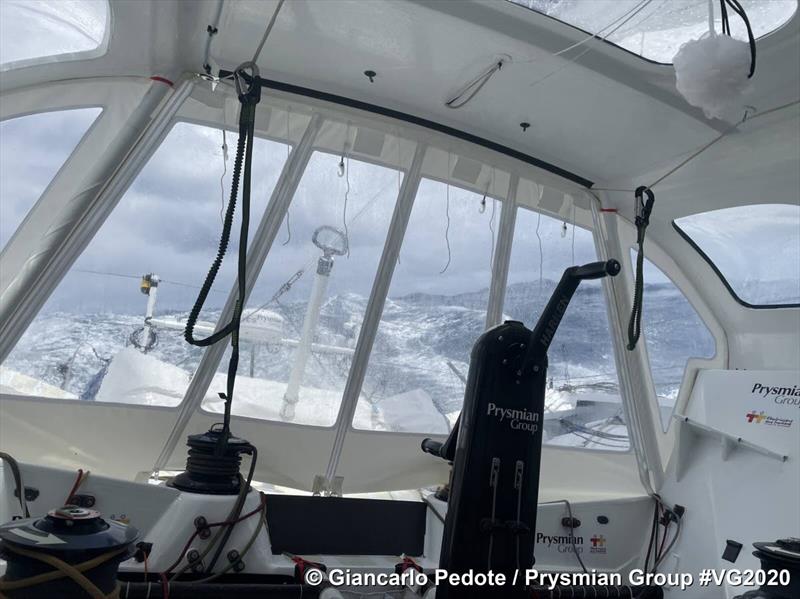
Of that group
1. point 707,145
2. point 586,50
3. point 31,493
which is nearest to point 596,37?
point 586,50

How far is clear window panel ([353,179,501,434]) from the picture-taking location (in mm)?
3463

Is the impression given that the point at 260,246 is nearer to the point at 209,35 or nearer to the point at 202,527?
the point at 209,35

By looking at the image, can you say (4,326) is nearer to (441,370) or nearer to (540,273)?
(441,370)

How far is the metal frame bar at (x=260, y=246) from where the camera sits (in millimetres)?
3109

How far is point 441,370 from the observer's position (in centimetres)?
360

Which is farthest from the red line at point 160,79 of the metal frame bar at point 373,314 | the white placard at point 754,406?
the white placard at point 754,406

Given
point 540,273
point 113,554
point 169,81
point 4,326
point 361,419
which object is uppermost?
point 169,81

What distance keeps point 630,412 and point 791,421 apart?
96cm

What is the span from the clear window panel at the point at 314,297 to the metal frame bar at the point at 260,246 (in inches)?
1.5

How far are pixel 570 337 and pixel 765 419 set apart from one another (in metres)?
1.16

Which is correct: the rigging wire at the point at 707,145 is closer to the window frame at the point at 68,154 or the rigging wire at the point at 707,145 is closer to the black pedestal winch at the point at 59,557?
the window frame at the point at 68,154

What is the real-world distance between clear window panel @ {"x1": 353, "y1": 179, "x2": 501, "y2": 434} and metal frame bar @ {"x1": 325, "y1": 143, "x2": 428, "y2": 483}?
5 cm

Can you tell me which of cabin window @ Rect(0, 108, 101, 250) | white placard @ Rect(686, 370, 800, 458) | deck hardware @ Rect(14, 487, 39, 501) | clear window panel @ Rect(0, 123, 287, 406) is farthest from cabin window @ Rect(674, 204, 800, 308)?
deck hardware @ Rect(14, 487, 39, 501)

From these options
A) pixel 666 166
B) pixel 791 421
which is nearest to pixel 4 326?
pixel 666 166
